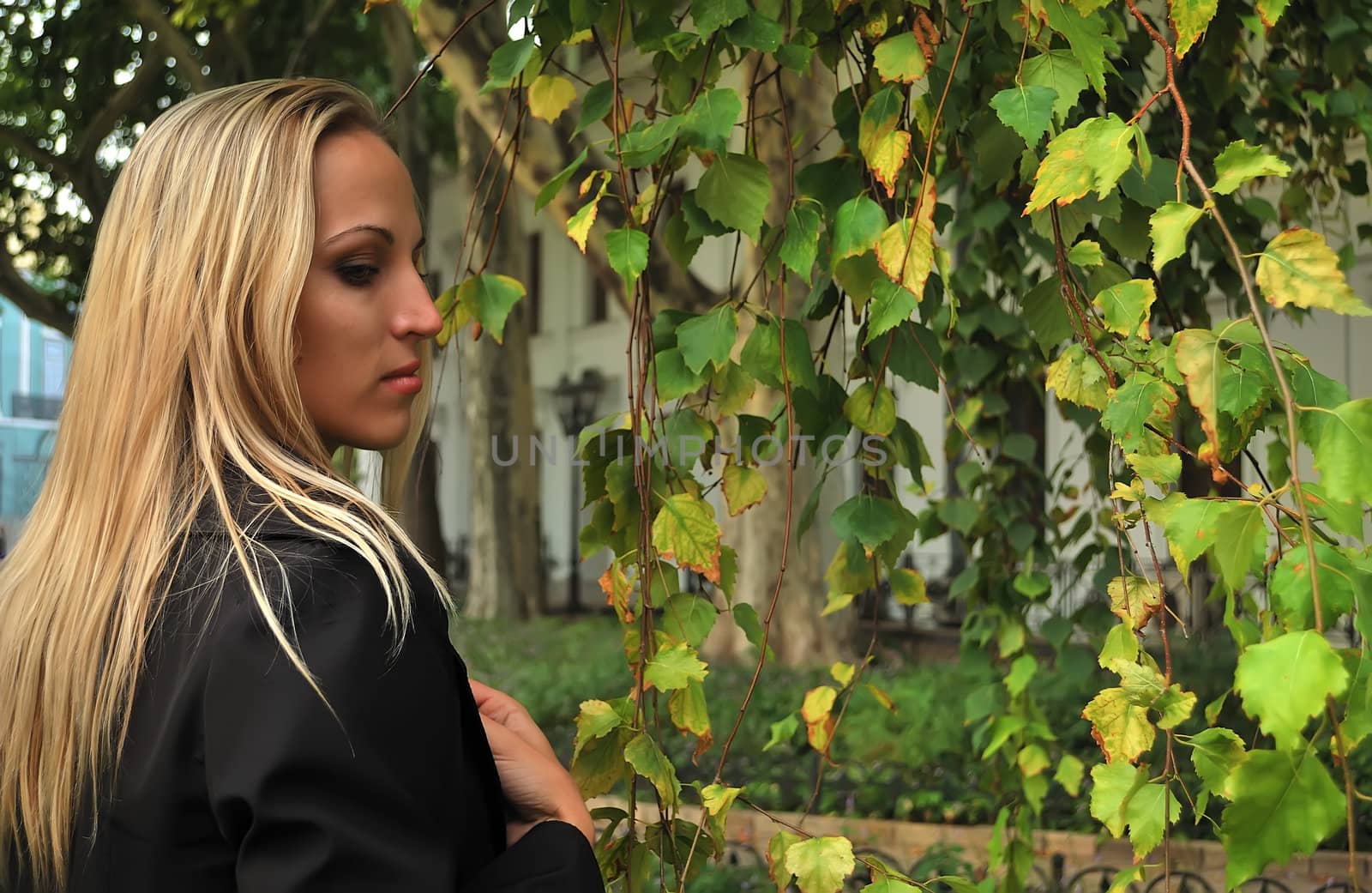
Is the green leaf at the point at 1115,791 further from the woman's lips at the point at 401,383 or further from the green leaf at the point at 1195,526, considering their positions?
the woman's lips at the point at 401,383

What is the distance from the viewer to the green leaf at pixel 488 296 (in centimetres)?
191

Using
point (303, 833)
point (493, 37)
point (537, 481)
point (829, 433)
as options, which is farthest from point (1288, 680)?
point (537, 481)

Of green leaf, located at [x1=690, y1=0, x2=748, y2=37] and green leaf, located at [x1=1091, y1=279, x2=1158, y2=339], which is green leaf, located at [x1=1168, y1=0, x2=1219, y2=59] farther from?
green leaf, located at [x1=690, y1=0, x2=748, y2=37]

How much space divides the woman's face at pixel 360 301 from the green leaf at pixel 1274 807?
0.89 meters

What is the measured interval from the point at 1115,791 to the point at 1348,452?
50cm

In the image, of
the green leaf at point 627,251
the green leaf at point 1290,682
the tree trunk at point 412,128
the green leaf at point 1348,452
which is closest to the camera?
the green leaf at point 1290,682

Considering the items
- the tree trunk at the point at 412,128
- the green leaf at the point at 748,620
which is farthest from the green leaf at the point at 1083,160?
the tree trunk at the point at 412,128

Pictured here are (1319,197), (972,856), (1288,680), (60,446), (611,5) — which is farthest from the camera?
(972,856)

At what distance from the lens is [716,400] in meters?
2.02

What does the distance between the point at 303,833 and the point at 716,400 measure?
43.3 inches

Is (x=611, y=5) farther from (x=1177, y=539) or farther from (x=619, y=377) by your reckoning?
(x=619, y=377)

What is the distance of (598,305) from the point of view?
2222 cm

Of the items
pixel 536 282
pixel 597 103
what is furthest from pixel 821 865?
pixel 536 282

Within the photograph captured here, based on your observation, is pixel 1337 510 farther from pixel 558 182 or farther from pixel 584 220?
pixel 558 182
